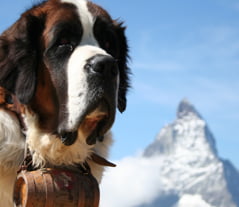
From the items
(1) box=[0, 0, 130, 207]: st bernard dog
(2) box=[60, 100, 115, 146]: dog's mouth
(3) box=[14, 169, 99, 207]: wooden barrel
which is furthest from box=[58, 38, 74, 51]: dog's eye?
(3) box=[14, 169, 99, 207]: wooden barrel

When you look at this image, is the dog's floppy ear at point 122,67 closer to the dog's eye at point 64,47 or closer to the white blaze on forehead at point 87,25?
the white blaze on forehead at point 87,25

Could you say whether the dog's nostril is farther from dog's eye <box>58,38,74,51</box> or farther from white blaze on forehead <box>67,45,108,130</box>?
dog's eye <box>58,38,74,51</box>

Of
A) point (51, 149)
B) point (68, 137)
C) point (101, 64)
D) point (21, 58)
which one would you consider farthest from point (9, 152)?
point (101, 64)

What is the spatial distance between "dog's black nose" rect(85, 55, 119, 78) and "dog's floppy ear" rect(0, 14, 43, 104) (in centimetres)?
51

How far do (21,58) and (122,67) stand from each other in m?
1.03

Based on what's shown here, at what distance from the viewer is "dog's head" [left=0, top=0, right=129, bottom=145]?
12.3 feet

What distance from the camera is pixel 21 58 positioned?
405 cm

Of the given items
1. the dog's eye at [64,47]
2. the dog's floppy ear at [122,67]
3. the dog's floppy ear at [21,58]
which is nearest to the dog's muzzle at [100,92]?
the dog's eye at [64,47]

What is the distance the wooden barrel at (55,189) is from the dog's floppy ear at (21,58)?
0.55 metres

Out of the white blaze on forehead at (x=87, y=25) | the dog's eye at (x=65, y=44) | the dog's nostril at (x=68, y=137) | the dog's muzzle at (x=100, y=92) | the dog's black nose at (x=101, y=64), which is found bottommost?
the dog's nostril at (x=68, y=137)

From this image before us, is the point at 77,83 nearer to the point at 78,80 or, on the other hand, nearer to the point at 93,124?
the point at 78,80

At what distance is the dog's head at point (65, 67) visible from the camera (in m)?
3.74

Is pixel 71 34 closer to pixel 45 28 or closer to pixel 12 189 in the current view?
pixel 45 28

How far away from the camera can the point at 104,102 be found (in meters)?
3.79
